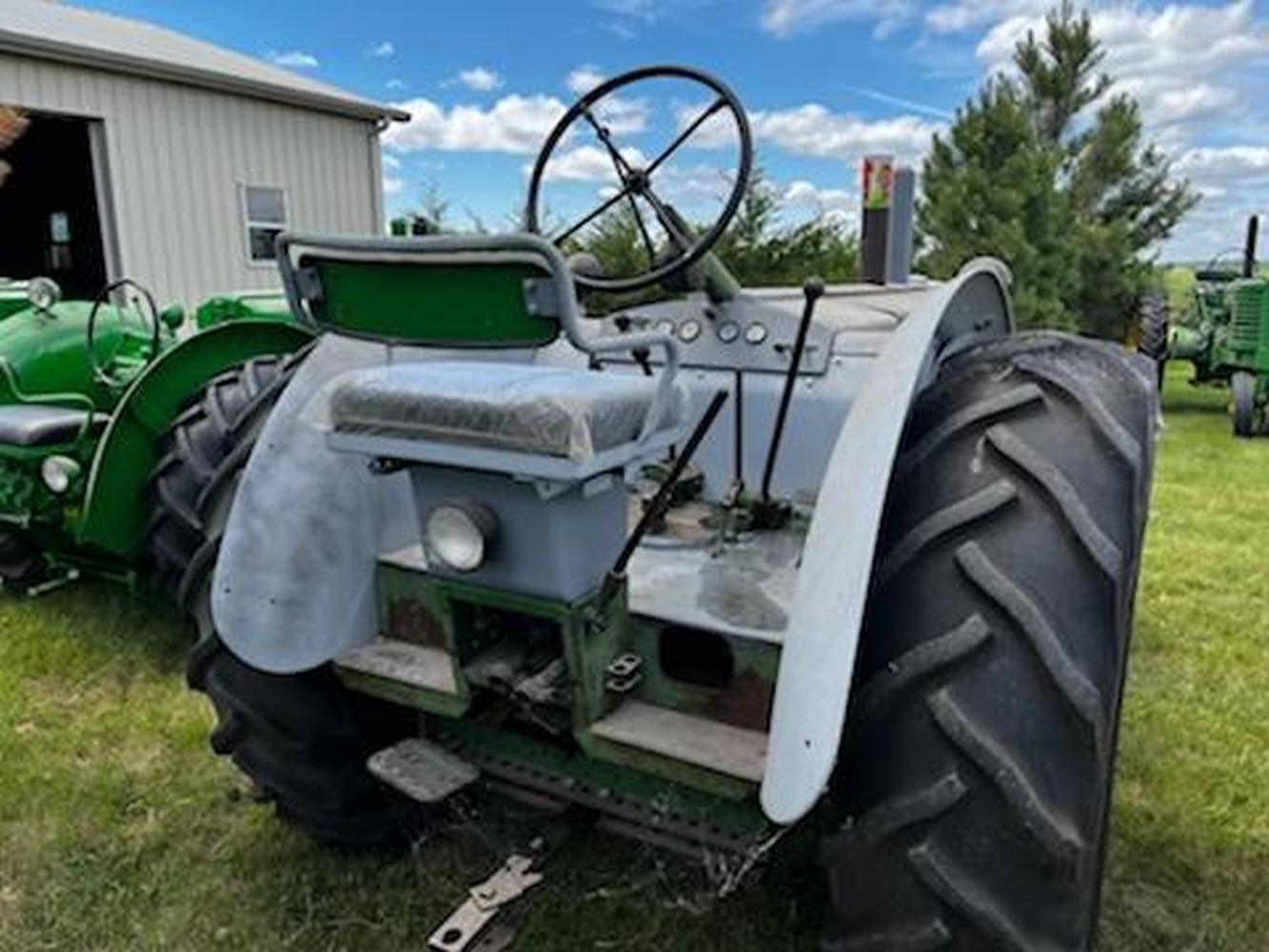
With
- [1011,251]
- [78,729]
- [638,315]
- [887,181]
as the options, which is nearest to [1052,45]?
[1011,251]

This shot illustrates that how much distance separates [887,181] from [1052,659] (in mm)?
2414

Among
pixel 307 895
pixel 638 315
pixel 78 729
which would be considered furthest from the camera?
pixel 78 729

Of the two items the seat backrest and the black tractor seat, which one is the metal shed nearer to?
the black tractor seat

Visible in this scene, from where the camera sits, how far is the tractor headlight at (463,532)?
58.9 inches

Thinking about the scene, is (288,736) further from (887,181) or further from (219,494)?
(887,181)

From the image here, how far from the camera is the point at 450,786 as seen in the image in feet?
5.66

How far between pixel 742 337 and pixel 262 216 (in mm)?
9555

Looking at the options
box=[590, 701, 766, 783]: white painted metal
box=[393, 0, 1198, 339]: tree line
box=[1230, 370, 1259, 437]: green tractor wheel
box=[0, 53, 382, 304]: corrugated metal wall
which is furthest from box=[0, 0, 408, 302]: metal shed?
box=[590, 701, 766, 783]: white painted metal

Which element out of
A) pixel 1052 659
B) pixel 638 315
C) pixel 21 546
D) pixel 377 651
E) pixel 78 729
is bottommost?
pixel 78 729

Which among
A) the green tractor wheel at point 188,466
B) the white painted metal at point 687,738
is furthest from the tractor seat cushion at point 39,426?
the white painted metal at point 687,738

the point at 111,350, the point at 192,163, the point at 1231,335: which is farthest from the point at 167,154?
the point at 1231,335

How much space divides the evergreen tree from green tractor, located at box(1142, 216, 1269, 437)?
1.91 meters

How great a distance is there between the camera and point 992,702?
1.26m

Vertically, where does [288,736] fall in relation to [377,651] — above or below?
below
